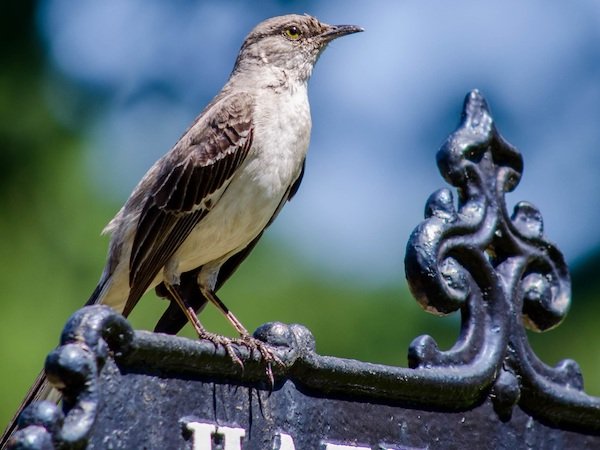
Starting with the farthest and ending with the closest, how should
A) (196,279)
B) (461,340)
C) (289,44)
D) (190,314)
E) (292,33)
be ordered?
(292,33) → (289,44) → (196,279) → (190,314) → (461,340)

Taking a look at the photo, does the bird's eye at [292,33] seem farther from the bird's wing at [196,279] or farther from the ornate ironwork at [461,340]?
the ornate ironwork at [461,340]

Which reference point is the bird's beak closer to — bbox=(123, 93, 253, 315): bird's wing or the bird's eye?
the bird's eye

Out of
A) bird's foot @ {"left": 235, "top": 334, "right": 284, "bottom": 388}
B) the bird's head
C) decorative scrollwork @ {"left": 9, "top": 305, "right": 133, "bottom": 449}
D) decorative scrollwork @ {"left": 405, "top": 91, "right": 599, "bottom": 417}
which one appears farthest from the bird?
decorative scrollwork @ {"left": 9, "top": 305, "right": 133, "bottom": 449}

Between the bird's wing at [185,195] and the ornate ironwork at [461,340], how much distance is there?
170 centimetres

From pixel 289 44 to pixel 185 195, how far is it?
52.8 inches

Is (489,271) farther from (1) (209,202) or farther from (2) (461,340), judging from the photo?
(1) (209,202)

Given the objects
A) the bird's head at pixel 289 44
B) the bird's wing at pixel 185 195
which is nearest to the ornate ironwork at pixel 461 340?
the bird's wing at pixel 185 195

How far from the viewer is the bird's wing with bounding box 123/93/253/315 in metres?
4.43

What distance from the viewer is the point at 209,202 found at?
14.7ft

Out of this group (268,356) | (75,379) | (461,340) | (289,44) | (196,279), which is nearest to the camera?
(75,379)

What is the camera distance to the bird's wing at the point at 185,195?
4434 millimetres

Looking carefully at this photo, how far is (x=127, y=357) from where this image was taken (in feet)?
6.70

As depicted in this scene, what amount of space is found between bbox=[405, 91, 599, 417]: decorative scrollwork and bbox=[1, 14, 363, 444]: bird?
4.91 ft

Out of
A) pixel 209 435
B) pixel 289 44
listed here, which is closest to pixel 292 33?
pixel 289 44
